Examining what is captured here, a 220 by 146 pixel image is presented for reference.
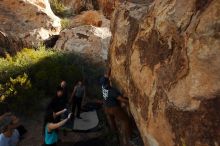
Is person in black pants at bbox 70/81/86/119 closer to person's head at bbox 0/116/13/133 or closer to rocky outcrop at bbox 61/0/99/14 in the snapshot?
person's head at bbox 0/116/13/133

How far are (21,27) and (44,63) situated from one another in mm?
4222

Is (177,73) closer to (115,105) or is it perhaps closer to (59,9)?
(115,105)

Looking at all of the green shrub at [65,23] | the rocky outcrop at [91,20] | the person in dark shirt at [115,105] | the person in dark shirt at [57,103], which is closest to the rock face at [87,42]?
the rocky outcrop at [91,20]

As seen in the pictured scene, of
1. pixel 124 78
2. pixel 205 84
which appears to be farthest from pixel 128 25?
pixel 205 84

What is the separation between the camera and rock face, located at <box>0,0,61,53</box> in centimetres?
1748

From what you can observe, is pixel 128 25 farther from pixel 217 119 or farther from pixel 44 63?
pixel 44 63

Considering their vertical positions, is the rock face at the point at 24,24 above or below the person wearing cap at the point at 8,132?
above

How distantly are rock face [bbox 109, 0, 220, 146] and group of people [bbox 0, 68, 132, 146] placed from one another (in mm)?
725

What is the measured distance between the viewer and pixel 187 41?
255 inches

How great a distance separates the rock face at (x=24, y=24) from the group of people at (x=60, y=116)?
252 inches

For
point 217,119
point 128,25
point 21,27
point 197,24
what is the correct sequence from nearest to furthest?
point 217,119 → point 197,24 → point 128,25 → point 21,27

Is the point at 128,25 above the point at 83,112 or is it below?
above

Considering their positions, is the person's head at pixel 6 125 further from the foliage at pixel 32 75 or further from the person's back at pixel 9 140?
the foliage at pixel 32 75

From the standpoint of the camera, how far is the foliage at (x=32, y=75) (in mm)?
12727
